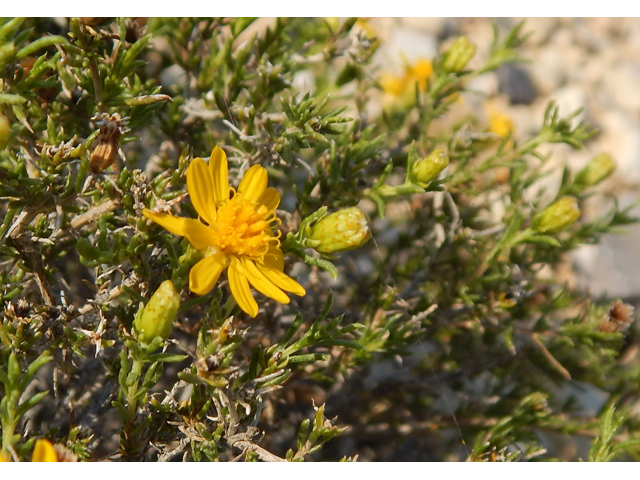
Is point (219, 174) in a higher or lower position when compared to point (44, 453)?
higher

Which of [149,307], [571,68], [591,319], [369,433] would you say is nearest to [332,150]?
[149,307]

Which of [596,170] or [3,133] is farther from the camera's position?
[596,170]

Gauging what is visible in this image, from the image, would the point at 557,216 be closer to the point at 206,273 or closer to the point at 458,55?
the point at 458,55

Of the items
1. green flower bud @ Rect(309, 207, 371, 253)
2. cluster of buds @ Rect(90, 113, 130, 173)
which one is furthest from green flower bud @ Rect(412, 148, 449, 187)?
cluster of buds @ Rect(90, 113, 130, 173)

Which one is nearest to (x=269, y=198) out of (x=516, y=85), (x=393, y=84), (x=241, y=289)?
(x=241, y=289)

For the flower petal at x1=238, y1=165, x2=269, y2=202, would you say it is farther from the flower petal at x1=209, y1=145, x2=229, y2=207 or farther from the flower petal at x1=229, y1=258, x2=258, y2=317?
the flower petal at x1=229, y1=258, x2=258, y2=317

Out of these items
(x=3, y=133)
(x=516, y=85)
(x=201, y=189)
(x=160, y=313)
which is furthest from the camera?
(x=516, y=85)

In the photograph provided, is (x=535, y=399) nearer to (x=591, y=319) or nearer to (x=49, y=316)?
(x=591, y=319)

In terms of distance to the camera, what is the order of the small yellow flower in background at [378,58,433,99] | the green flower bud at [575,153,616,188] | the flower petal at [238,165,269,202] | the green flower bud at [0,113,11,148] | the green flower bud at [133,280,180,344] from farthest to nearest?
the small yellow flower in background at [378,58,433,99], the green flower bud at [575,153,616,188], the flower petal at [238,165,269,202], the green flower bud at [133,280,180,344], the green flower bud at [0,113,11,148]
